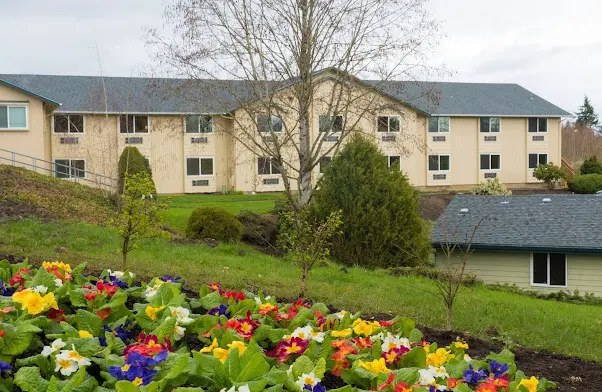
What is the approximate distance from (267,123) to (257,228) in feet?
11.2

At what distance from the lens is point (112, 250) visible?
44.1ft

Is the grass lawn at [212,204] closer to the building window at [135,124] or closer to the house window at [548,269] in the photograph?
the building window at [135,124]

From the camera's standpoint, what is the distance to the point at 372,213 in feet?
57.6

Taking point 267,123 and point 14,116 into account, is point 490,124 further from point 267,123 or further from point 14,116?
point 14,116

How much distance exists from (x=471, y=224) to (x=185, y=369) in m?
20.6

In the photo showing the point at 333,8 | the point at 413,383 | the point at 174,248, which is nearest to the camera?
the point at 413,383

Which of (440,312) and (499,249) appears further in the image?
(499,249)

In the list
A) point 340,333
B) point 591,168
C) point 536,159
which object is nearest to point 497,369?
point 340,333

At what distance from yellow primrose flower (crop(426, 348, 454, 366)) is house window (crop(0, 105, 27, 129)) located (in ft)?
104

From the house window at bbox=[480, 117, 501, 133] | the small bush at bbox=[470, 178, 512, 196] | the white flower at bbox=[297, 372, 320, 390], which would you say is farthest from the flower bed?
the house window at bbox=[480, 117, 501, 133]

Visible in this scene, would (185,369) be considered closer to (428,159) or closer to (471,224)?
(471,224)

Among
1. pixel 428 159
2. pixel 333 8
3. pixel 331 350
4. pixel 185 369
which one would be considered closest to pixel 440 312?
pixel 331 350

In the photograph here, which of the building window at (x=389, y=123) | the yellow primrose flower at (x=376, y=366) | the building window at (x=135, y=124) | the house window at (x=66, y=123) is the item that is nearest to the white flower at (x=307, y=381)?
the yellow primrose flower at (x=376, y=366)

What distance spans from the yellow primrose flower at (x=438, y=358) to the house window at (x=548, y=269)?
58.5ft
